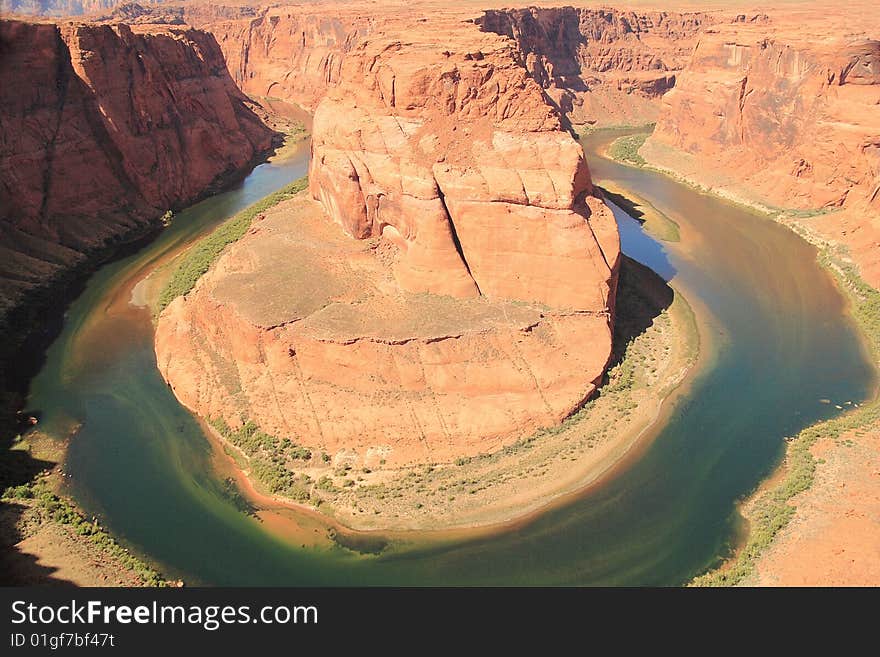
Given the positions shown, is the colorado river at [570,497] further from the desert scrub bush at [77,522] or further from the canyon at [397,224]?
the canyon at [397,224]

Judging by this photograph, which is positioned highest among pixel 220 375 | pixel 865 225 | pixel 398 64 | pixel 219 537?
pixel 398 64

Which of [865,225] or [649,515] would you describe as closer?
[649,515]

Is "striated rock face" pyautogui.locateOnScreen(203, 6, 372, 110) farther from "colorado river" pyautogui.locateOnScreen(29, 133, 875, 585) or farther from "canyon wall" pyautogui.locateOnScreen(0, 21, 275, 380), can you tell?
"colorado river" pyautogui.locateOnScreen(29, 133, 875, 585)

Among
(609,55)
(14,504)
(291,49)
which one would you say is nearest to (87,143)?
(14,504)

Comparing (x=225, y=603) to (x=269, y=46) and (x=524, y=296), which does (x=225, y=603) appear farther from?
(x=269, y=46)

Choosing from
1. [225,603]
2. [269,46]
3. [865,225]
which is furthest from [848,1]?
[225,603]

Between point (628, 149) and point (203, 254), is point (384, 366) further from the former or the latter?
point (628, 149)

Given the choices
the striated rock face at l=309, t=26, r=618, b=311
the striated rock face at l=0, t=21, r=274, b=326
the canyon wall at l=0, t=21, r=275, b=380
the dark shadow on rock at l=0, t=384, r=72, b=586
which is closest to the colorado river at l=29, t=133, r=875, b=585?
the dark shadow on rock at l=0, t=384, r=72, b=586

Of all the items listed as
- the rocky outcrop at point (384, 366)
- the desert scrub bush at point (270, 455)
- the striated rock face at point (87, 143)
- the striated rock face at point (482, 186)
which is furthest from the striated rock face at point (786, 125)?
the striated rock face at point (87, 143)
